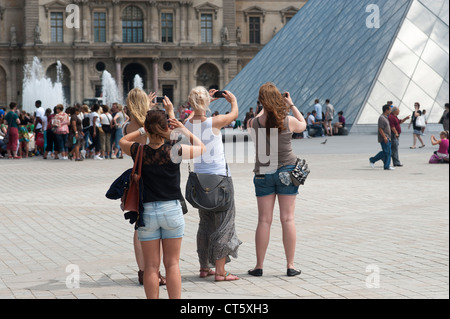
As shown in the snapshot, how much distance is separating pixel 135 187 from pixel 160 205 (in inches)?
8.3

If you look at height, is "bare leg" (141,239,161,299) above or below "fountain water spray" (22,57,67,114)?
below

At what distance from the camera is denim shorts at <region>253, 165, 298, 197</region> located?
6.74m

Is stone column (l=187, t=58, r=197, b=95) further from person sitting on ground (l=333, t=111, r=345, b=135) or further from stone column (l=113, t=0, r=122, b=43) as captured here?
person sitting on ground (l=333, t=111, r=345, b=135)

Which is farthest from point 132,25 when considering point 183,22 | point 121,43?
point 183,22

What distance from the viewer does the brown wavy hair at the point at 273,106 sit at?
6.67 m

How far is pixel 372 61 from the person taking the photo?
29062 mm

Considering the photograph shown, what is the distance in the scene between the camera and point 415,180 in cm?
1405

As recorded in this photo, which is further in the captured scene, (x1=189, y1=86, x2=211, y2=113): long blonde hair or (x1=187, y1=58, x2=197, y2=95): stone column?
(x1=187, y1=58, x2=197, y2=95): stone column

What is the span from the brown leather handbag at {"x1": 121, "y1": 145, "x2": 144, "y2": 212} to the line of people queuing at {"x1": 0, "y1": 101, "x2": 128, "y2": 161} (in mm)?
14235

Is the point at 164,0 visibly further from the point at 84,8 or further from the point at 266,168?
the point at 266,168

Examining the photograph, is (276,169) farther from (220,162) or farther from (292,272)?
(292,272)

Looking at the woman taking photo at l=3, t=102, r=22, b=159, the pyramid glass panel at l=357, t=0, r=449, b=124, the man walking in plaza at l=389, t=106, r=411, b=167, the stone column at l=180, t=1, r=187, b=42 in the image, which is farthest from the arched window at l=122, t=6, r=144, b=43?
the man walking in plaza at l=389, t=106, r=411, b=167

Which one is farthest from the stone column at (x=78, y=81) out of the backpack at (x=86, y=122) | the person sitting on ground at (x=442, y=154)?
the person sitting on ground at (x=442, y=154)
